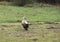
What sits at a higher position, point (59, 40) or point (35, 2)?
point (59, 40)

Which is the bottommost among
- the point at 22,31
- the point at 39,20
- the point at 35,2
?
the point at 35,2

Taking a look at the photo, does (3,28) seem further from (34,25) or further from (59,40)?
(59,40)

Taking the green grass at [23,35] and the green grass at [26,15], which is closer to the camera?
the green grass at [23,35]

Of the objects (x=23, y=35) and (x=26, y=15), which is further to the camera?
(x=26, y=15)

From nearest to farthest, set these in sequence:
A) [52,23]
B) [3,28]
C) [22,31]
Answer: [22,31] < [3,28] < [52,23]

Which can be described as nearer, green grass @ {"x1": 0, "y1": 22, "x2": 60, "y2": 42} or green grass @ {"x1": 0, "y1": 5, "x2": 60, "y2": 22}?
green grass @ {"x1": 0, "y1": 22, "x2": 60, "y2": 42}

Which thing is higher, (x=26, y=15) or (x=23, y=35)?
(x=23, y=35)

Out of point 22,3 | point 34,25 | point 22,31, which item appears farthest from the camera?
point 22,3

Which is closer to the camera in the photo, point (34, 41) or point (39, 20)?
point (34, 41)

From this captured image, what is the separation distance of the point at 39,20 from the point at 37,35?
18.6ft

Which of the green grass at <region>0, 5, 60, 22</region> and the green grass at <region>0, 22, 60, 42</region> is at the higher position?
the green grass at <region>0, 22, 60, 42</region>

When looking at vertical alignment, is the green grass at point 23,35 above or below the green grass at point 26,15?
above

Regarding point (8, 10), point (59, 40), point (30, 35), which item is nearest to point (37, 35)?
point (30, 35)

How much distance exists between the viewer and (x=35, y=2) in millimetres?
31141
